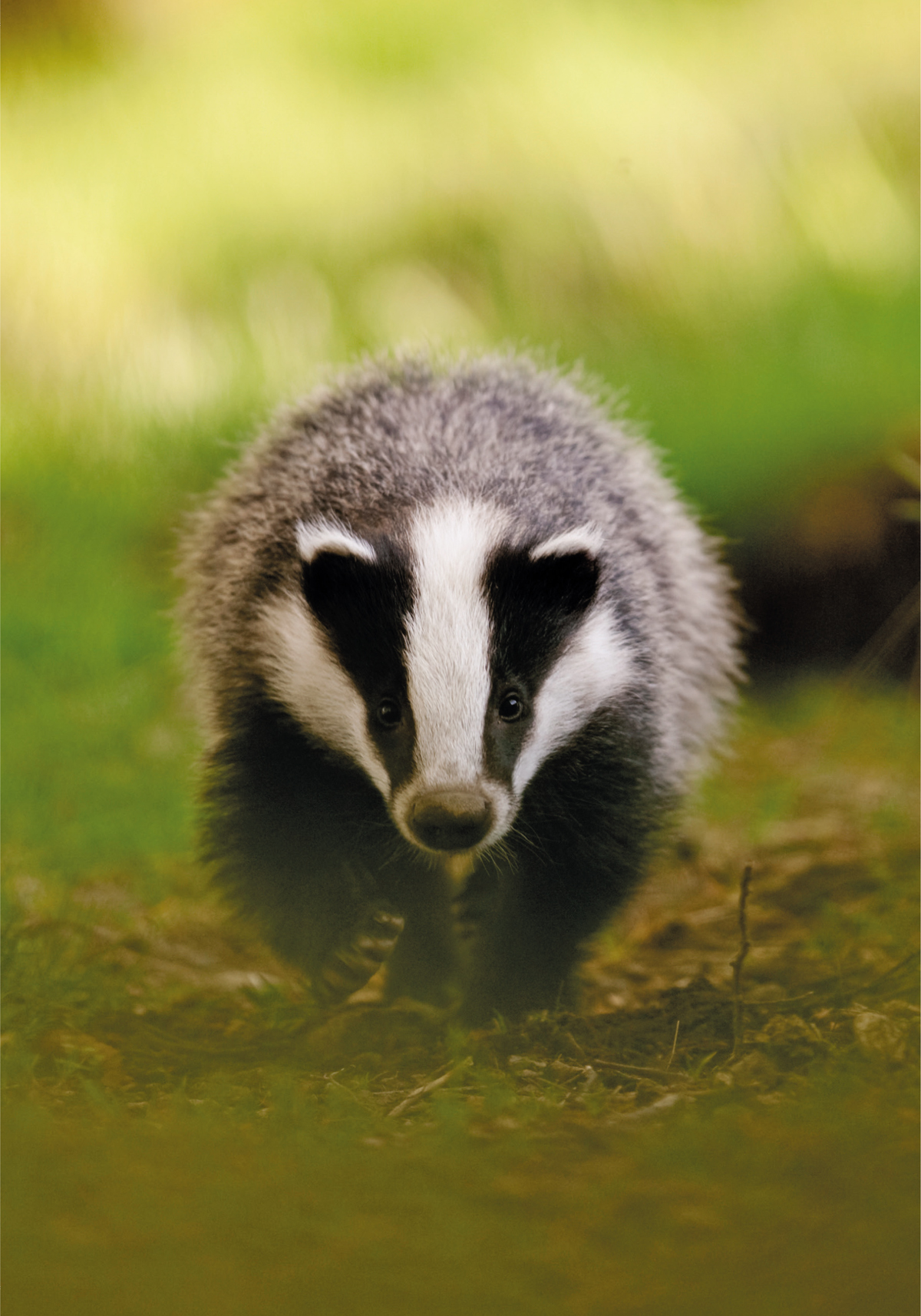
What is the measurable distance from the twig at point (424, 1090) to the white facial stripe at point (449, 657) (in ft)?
1.59

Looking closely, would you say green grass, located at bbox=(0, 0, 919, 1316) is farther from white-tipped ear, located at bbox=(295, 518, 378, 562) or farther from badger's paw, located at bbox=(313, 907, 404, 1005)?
white-tipped ear, located at bbox=(295, 518, 378, 562)

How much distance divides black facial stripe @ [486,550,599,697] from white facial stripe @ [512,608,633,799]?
0.05 m

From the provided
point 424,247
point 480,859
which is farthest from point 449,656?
point 424,247

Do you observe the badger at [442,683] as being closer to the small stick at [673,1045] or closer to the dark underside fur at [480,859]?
the dark underside fur at [480,859]

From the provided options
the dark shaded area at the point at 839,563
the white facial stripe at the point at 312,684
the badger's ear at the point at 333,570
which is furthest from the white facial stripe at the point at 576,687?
the dark shaded area at the point at 839,563

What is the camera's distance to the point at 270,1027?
2.58 metres

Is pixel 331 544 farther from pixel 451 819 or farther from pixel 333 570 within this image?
pixel 451 819

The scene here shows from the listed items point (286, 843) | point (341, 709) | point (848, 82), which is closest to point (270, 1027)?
point (286, 843)

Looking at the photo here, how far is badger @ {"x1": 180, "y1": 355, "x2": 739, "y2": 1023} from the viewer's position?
7.30ft

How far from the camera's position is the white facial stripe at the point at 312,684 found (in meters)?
2.32

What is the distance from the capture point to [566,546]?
226 cm

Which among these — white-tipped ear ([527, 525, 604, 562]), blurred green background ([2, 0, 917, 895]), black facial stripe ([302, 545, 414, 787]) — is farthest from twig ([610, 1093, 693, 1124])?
blurred green background ([2, 0, 917, 895])

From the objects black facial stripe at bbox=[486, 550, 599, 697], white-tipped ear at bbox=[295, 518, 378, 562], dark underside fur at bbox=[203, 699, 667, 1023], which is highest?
white-tipped ear at bbox=[295, 518, 378, 562]

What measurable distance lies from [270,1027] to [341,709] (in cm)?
70
